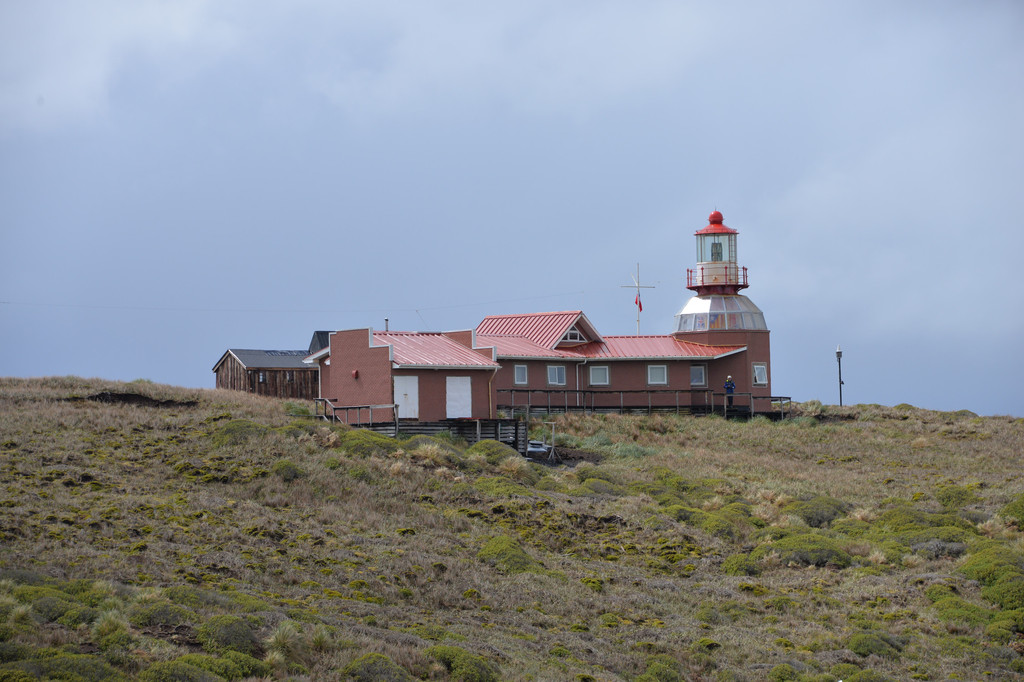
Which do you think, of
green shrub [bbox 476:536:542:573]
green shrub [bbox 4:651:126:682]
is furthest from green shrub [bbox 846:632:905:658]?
green shrub [bbox 4:651:126:682]

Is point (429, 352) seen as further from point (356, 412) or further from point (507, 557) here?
point (507, 557)

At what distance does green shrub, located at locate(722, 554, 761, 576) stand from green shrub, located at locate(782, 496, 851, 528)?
4.76 meters

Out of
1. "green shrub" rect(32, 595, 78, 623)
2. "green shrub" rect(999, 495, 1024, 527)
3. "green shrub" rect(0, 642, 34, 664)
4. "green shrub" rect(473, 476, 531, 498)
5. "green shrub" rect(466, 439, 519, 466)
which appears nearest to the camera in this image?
"green shrub" rect(0, 642, 34, 664)

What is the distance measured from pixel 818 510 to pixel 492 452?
9.61m

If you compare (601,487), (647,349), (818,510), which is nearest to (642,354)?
(647,349)

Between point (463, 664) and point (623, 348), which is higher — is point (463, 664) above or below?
below

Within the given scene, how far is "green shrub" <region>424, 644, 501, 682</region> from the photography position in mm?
12039

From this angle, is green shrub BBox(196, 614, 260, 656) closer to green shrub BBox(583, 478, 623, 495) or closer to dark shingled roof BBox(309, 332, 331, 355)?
green shrub BBox(583, 478, 623, 495)

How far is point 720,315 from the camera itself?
48.6 metres

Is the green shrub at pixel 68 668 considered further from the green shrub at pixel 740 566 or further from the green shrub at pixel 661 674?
the green shrub at pixel 740 566

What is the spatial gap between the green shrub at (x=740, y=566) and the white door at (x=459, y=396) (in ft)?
53.0

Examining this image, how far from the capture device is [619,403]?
151ft

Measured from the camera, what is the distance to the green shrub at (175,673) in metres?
10.3

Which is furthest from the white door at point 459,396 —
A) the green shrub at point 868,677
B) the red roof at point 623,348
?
the green shrub at point 868,677
